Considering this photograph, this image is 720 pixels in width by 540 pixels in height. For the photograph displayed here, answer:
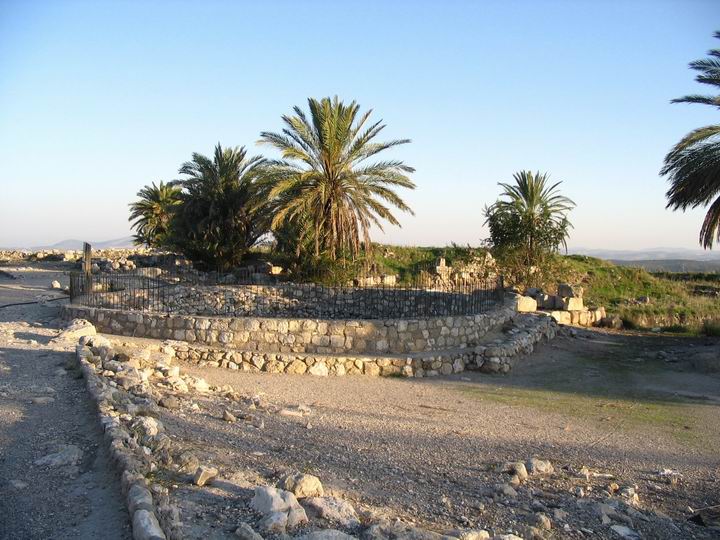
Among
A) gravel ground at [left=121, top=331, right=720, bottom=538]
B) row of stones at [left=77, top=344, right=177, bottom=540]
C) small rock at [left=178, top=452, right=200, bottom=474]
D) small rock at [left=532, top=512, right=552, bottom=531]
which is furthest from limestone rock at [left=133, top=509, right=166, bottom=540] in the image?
small rock at [left=532, top=512, right=552, bottom=531]

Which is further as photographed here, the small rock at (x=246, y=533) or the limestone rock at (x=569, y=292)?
the limestone rock at (x=569, y=292)

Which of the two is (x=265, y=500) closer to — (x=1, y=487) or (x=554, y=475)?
(x=1, y=487)

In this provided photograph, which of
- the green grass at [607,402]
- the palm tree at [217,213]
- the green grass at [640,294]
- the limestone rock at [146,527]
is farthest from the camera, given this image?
the palm tree at [217,213]

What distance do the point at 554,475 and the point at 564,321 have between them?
12.9m

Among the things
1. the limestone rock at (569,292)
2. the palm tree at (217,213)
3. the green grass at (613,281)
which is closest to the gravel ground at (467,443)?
the green grass at (613,281)

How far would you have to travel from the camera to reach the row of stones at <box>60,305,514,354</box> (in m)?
11.4

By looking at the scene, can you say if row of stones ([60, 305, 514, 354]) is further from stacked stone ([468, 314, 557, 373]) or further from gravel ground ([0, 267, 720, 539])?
stacked stone ([468, 314, 557, 373])

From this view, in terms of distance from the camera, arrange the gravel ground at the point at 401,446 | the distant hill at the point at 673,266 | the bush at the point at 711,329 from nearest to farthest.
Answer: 1. the gravel ground at the point at 401,446
2. the bush at the point at 711,329
3. the distant hill at the point at 673,266

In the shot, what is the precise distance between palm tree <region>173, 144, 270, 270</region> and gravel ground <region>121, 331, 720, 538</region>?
12555 mm

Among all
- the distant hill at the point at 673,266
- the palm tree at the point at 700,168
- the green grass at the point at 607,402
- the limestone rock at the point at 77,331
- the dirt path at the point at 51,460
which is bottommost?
the green grass at the point at 607,402

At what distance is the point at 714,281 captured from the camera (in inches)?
1120

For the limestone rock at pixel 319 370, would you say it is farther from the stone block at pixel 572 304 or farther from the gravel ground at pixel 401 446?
the stone block at pixel 572 304

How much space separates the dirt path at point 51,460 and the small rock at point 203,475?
584 millimetres

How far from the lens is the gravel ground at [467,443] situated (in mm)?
4945
